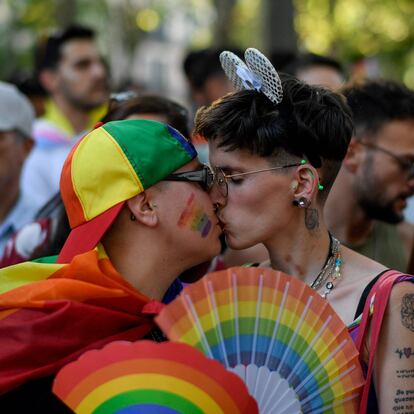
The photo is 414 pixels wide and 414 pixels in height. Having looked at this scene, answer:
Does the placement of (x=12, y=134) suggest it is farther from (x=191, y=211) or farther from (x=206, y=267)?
(x=191, y=211)

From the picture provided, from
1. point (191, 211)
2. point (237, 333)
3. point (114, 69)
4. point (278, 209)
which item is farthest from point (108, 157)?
point (114, 69)

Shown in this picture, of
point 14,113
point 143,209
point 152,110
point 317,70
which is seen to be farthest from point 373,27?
point 143,209

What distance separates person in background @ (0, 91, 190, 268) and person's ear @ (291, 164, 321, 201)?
132 centimetres

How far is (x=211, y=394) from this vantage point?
8.15ft

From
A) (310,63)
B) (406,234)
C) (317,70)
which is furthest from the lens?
(310,63)

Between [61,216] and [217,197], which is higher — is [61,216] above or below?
below

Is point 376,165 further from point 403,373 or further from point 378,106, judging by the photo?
point 403,373

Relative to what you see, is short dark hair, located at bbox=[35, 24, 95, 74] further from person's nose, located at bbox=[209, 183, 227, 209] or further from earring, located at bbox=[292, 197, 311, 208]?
earring, located at bbox=[292, 197, 311, 208]

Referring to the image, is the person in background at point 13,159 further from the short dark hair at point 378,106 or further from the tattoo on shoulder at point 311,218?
the tattoo on shoulder at point 311,218

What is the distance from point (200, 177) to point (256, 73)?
432mm

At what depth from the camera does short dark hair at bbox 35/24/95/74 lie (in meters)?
8.25

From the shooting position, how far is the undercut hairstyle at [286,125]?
306cm

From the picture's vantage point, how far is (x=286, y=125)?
306 centimetres

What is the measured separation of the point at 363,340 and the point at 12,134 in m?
3.69
